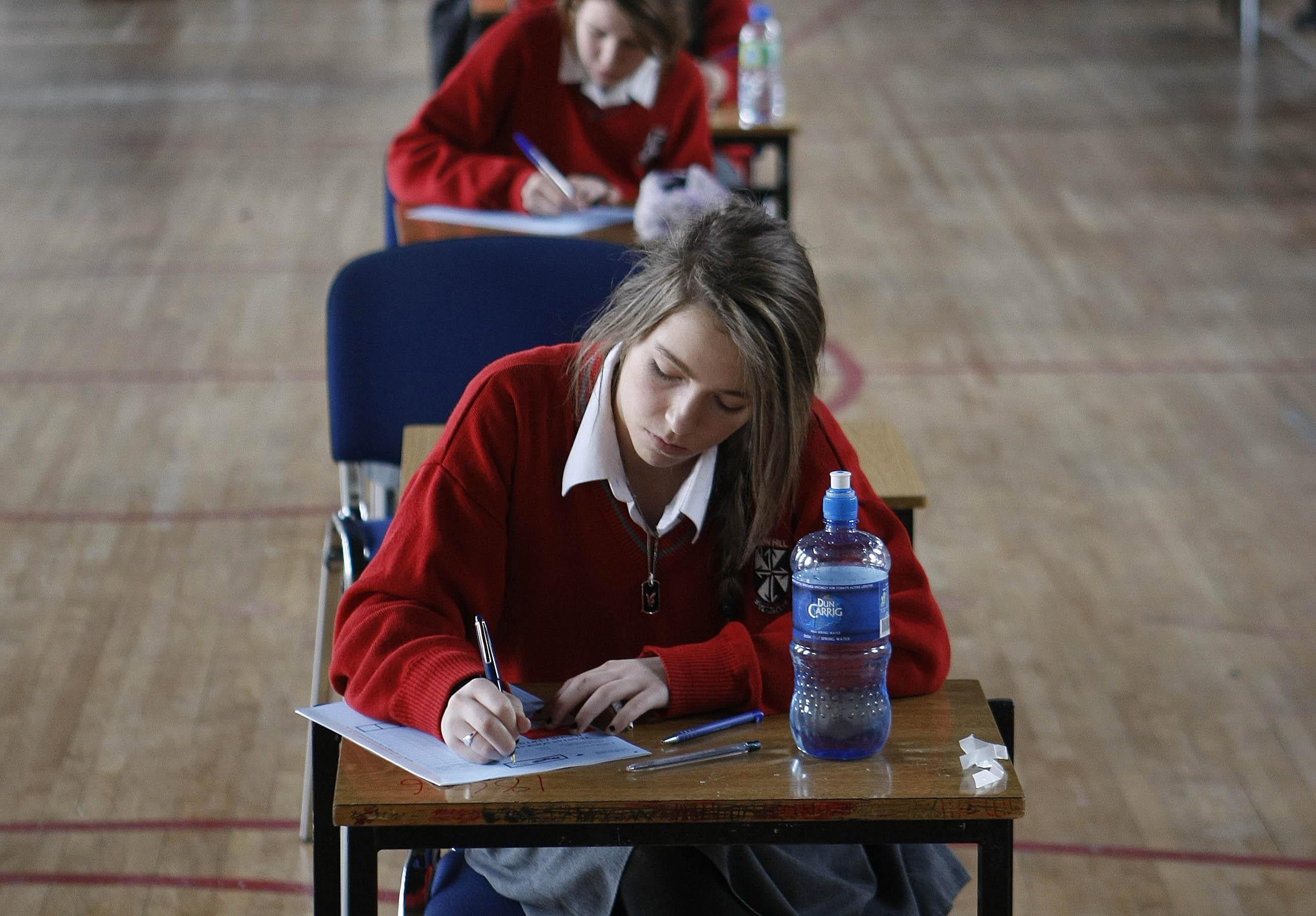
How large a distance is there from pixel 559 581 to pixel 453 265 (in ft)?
2.34

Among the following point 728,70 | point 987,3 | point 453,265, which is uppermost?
point 453,265

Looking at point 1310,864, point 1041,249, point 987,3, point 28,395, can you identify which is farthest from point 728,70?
point 987,3

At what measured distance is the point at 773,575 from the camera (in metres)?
1.66

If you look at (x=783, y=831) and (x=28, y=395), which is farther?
(x=28, y=395)

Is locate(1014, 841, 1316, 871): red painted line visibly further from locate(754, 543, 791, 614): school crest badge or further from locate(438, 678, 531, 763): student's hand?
locate(438, 678, 531, 763): student's hand

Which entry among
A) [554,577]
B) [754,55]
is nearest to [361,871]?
[554,577]

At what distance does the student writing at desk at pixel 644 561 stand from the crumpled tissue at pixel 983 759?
0.42 ft

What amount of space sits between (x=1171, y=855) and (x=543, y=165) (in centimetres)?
175

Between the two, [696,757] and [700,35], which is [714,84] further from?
[696,757]

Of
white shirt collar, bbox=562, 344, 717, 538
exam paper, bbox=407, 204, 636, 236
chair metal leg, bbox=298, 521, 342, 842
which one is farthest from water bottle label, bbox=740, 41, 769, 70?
white shirt collar, bbox=562, 344, 717, 538

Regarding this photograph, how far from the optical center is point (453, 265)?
228 cm

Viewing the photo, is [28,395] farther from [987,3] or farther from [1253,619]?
[987,3]

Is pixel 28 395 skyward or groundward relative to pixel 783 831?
groundward

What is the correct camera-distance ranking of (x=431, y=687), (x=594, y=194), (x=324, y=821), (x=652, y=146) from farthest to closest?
(x=652, y=146), (x=594, y=194), (x=324, y=821), (x=431, y=687)
